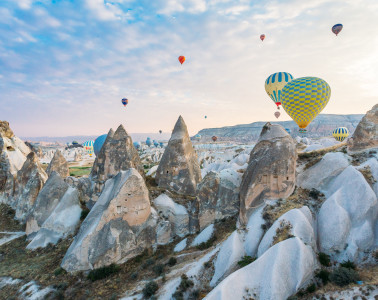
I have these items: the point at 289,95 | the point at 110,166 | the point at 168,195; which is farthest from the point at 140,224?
the point at 289,95

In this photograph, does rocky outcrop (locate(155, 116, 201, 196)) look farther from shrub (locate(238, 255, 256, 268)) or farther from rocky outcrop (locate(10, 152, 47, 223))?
rocky outcrop (locate(10, 152, 47, 223))

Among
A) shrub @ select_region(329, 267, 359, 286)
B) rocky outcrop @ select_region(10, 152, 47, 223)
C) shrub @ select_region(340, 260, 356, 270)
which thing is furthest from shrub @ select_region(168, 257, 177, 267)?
rocky outcrop @ select_region(10, 152, 47, 223)

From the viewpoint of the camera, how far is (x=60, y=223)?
17.7m

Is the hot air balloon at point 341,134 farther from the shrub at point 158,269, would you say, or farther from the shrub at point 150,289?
the shrub at point 150,289

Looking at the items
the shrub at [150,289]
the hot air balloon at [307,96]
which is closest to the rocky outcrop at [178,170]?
the shrub at [150,289]

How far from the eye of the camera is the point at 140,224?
1510 centimetres

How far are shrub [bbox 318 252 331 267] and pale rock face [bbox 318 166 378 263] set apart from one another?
12.5 inches

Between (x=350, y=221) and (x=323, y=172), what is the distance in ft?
13.8

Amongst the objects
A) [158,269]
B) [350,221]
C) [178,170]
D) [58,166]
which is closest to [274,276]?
[350,221]

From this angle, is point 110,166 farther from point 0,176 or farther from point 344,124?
point 344,124

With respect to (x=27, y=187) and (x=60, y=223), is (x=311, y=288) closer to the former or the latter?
(x=60, y=223)

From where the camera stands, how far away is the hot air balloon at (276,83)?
97.5ft

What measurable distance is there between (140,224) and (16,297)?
7225 millimetres

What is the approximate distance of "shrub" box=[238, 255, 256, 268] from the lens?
384 inches
